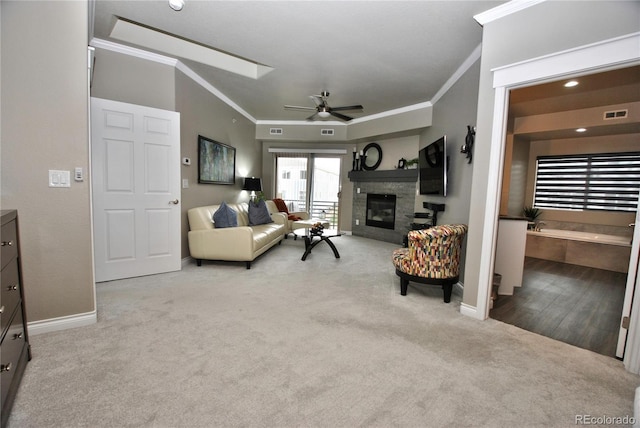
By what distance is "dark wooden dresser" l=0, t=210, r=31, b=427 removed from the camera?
125 centimetres

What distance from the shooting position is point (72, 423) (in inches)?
50.0

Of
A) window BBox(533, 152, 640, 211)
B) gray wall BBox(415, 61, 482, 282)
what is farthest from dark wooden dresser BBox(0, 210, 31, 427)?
window BBox(533, 152, 640, 211)

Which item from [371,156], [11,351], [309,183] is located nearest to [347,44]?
[11,351]

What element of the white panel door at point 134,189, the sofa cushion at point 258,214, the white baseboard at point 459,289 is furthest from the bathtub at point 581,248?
the white panel door at point 134,189

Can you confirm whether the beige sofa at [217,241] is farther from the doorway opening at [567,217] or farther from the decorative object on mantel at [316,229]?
the doorway opening at [567,217]

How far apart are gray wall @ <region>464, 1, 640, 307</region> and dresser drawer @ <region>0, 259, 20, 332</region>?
310 centimetres

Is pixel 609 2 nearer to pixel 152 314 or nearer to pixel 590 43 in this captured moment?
pixel 590 43

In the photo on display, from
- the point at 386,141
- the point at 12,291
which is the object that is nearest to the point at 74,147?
the point at 12,291

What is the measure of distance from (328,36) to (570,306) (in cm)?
376

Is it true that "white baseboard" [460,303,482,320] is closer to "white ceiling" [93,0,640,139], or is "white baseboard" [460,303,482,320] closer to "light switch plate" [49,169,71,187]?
"white ceiling" [93,0,640,139]

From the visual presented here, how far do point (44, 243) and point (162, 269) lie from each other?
1.56 m

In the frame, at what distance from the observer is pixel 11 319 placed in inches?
56.3

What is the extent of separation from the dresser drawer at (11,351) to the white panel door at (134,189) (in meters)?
1.63

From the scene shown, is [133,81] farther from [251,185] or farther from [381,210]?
[381,210]
